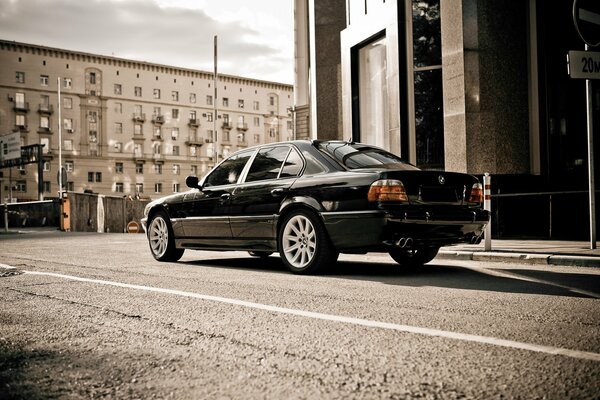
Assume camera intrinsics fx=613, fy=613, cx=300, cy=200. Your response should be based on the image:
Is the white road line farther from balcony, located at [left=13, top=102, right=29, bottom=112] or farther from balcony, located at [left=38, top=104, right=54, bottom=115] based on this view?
balcony, located at [left=38, top=104, right=54, bottom=115]

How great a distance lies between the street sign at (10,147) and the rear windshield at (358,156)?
4693cm

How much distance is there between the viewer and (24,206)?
33688mm

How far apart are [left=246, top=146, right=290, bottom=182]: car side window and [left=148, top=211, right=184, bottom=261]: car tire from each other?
5.96 ft

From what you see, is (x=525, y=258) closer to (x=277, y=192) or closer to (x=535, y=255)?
(x=535, y=255)

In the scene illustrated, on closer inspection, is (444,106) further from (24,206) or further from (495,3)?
(24,206)

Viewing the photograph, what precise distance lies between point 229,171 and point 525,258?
4.08m

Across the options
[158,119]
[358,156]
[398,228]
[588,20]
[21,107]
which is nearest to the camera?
[398,228]

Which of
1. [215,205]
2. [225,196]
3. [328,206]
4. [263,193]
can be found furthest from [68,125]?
[328,206]

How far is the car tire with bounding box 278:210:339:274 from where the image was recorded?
665 cm

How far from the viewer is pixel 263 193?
289 inches

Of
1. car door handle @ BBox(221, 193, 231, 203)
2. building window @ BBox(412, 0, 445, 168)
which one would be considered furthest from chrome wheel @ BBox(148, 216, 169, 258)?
building window @ BBox(412, 0, 445, 168)

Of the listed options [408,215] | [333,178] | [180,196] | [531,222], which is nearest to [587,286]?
[408,215]

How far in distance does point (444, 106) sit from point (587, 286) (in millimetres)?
8510

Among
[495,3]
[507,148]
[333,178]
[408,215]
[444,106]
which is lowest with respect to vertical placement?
[408,215]
